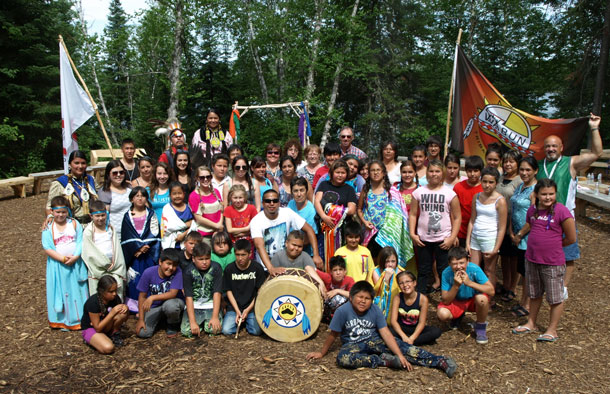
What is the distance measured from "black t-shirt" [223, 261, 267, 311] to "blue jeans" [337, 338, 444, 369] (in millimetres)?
1262

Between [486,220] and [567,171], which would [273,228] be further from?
[567,171]

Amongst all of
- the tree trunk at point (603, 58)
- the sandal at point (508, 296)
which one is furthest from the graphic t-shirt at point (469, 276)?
the tree trunk at point (603, 58)

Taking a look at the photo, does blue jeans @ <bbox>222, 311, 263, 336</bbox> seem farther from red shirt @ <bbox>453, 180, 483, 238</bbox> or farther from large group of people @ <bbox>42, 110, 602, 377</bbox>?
red shirt @ <bbox>453, 180, 483, 238</bbox>

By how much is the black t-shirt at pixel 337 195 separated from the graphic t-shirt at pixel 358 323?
1612 millimetres

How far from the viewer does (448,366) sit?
3713 millimetres

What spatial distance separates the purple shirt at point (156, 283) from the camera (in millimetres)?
4684

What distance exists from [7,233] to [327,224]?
24.7ft

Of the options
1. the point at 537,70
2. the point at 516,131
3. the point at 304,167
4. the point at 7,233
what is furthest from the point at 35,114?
the point at 537,70

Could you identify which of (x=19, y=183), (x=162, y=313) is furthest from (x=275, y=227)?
(x=19, y=183)

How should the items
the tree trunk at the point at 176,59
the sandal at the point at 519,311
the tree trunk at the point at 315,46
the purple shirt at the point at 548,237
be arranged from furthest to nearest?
1. the tree trunk at the point at 315,46
2. the tree trunk at the point at 176,59
3. the sandal at the point at 519,311
4. the purple shirt at the point at 548,237

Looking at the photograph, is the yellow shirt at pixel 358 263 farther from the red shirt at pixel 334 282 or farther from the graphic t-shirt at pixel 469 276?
the graphic t-shirt at pixel 469 276

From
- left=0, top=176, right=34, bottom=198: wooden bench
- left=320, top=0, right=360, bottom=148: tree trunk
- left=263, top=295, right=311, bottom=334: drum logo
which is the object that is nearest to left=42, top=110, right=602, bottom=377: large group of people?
left=263, top=295, right=311, bottom=334: drum logo

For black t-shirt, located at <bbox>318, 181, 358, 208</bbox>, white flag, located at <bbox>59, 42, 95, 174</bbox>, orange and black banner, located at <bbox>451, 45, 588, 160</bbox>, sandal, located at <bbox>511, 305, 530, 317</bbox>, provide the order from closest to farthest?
sandal, located at <bbox>511, 305, 530, 317</bbox> → black t-shirt, located at <bbox>318, 181, 358, 208</bbox> → orange and black banner, located at <bbox>451, 45, 588, 160</bbox> → white flag, located at <bbox>59, 42, 95, 174</bbox>

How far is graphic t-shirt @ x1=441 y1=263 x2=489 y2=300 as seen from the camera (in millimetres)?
4359
